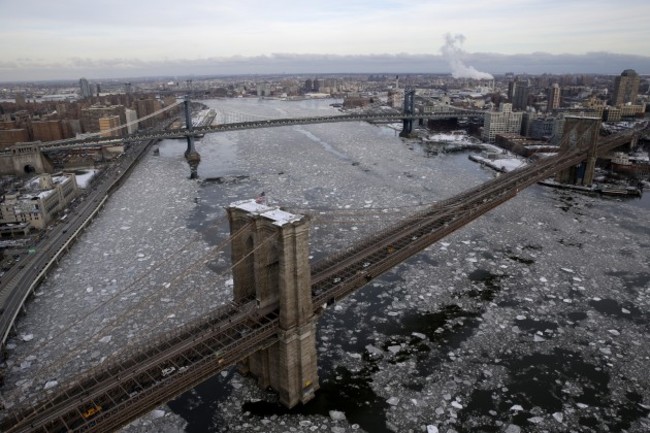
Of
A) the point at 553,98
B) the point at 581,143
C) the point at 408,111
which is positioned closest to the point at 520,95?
the point at 553,98

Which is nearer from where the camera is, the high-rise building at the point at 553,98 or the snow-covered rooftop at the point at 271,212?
the snow-covered rooftop at the point at 271,212

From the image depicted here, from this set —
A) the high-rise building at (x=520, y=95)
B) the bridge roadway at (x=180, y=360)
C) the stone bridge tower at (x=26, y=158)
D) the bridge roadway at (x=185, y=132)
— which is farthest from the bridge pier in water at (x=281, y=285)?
the high-rise building at (x=520, y=95)

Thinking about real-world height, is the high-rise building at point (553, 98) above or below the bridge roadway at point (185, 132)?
above

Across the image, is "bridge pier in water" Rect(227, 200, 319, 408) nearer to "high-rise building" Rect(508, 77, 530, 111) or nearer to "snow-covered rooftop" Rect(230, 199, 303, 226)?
"snow-covered rooftop" Rect(230, 199, 303, 226)

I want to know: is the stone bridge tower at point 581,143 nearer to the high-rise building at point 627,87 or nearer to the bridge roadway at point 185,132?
the bridge roadway at point 185,132

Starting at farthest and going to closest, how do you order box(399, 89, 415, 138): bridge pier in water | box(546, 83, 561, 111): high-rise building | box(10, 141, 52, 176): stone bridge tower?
box(546, 83, 561, 111): high-rise building < box(399, 89, 415, 138): bridge pier in water < box(10, 141, 52, 176): stone bridge tower

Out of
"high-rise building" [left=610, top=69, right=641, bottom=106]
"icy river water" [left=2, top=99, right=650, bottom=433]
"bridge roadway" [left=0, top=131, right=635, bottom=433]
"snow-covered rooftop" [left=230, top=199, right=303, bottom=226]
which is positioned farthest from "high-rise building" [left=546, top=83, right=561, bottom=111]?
"snow-covered rooftop" [left=230, top=199, right=303, bottom=226]

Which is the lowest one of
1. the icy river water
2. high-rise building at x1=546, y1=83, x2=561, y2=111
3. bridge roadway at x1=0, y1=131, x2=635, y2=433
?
the icy river water
